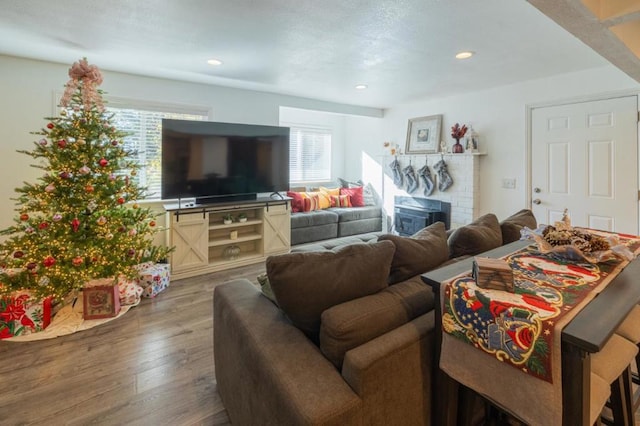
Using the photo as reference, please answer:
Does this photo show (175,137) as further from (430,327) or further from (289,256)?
(430,327)

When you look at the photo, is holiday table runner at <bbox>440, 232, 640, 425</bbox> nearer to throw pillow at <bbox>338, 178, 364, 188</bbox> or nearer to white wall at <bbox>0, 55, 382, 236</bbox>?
white wall at <bbox>0, 55, 382, 236</bbox>

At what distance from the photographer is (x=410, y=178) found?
5.53 m

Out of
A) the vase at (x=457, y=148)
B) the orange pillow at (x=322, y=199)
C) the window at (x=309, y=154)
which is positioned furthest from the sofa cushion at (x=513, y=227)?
the window at (x=309, y=154)

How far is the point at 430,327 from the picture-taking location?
4.21 ft

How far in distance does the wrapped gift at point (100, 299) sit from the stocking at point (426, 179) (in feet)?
14.9

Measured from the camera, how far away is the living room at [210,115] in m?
2.07

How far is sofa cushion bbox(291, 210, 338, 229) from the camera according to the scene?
512cm

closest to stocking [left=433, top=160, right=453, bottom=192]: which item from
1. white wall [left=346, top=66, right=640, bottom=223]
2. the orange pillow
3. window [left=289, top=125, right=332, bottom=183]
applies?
white wall [left=346, top=66, right=640, bottom=223]

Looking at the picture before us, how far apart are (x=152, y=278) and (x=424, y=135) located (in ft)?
15.0

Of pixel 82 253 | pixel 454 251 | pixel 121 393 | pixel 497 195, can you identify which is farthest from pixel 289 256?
pixel 497 195

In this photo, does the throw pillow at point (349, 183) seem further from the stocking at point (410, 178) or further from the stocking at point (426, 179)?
the stocking at point (426, 179)

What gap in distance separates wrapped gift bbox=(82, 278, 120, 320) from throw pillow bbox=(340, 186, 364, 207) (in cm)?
425

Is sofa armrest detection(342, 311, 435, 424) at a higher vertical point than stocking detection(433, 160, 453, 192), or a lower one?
lower

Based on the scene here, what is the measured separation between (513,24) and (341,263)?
246 centimetres
